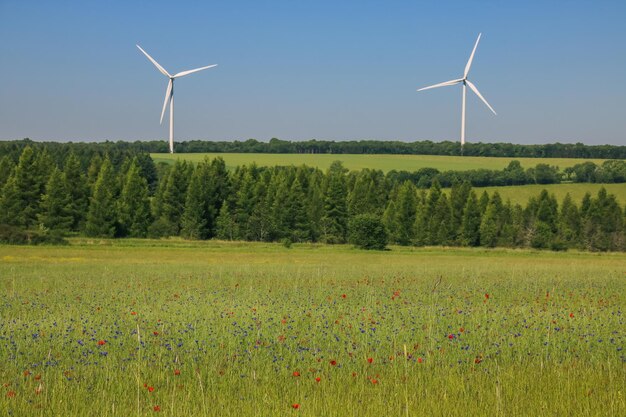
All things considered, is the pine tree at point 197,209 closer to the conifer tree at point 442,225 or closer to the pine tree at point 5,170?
the pine tree at point 5,170

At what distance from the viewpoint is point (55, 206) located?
9181 cm

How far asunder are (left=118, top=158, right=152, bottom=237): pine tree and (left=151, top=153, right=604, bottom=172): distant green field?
5496 centimetres

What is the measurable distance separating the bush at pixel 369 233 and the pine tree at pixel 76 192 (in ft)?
125

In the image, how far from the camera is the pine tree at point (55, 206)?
91.5 m

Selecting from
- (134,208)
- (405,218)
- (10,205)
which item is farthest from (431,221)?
(10,205)

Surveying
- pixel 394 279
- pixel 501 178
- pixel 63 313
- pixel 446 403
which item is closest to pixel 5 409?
pixel 446 403

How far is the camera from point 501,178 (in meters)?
148

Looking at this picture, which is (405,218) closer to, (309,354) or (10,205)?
(10,205)

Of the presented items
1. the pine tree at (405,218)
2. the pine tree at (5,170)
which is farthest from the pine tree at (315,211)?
the pine tree at (5,170)

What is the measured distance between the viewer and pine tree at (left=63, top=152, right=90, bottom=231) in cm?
9588

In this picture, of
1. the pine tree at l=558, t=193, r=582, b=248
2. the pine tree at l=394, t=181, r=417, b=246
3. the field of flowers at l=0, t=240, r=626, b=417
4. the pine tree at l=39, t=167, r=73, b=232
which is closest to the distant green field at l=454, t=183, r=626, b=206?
the pine tree at l=558, t=193, r=582, b=248

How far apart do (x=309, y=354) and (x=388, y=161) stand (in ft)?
554

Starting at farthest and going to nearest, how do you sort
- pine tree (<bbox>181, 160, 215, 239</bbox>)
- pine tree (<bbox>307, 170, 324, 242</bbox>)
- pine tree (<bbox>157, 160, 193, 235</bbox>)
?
pine tree (<bbox>307, 170, 324, 242</bbox>), pine tree (<bbox>157, 160, 193, 235</bbox>), pine tree (<bbox>181, 160, 215, 239</bbox>)

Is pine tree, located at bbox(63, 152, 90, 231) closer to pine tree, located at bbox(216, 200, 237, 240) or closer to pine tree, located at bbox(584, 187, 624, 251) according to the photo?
pine tree, located at bbox(216, 200, 237, 240)
